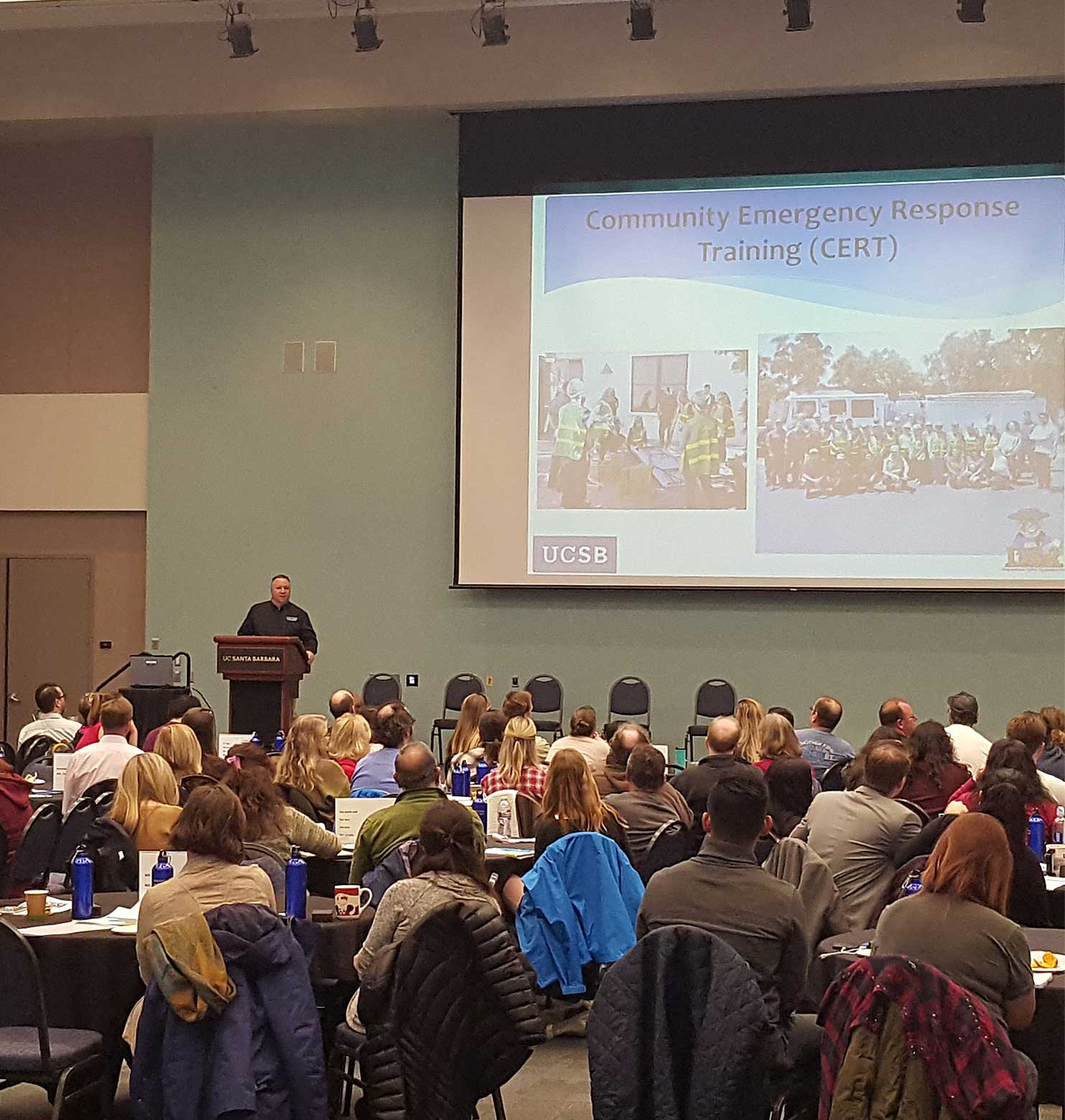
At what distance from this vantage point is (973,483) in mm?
12281

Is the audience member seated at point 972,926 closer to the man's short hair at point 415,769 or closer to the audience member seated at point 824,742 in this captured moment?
the man's short hair at point 415,769

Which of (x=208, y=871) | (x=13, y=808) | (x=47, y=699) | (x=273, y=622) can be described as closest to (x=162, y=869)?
(x=208, y=871)

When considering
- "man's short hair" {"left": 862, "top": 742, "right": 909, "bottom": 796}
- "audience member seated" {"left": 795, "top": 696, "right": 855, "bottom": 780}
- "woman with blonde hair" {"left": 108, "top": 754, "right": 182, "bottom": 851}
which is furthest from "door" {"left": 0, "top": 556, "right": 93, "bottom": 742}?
"man's short hair" {"left": 862, "top": 742, "right": 909, "bottom": 796}

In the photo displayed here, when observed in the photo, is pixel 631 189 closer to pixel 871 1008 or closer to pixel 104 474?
pixel 104 474

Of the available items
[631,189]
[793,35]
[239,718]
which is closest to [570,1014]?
[239,718]

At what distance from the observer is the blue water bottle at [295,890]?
455 cm

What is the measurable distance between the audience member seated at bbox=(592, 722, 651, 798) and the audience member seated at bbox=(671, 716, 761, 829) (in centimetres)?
25

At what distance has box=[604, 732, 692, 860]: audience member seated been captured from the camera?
603 centimetres

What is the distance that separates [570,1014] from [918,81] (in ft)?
29.7

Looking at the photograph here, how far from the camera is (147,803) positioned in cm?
535

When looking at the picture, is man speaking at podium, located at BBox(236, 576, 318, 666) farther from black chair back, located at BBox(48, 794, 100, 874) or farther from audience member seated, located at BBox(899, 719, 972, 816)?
audience member seated, located at BBox(899, 719, 972, 816)

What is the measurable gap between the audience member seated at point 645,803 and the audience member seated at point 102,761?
2299mm

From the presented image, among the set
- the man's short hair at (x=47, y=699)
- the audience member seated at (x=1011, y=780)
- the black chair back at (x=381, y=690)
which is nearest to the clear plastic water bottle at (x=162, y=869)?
the audience member seated at (x=1011, y=780)

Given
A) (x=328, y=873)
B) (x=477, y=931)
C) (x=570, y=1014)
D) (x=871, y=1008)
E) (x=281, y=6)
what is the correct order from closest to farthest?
1. (x=871, y=1008)
2. (x=477, y=931)
3. (x=328, y=873)
4. (x=570, y=1014)
5. (x=281, y=6)
